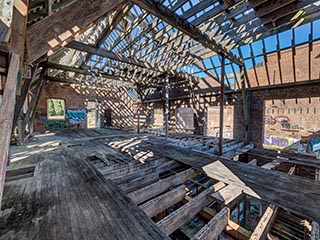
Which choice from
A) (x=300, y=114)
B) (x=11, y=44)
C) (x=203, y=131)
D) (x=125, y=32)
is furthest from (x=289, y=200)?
(x=300, y=114)

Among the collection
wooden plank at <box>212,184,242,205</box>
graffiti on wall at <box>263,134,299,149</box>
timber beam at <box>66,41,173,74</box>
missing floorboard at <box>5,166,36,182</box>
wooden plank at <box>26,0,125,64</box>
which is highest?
timber beam at <box>66,41,173,74</box>

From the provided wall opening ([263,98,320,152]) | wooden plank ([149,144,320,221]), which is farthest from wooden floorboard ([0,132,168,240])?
wall opening ([263,98,320,152])

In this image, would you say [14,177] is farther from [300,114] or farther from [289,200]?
[300,114]

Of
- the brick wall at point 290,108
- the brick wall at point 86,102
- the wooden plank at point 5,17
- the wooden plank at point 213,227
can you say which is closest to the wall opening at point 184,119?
the brick wall at point 290,108

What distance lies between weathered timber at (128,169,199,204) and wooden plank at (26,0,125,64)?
2.27 meters

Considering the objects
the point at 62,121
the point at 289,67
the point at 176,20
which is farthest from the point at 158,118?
the point at 176,20

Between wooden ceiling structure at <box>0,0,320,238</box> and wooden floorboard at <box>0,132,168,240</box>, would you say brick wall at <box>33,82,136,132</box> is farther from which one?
wooden floorboard at <box>0,132,168,240</box>

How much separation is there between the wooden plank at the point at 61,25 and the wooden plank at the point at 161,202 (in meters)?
2.37

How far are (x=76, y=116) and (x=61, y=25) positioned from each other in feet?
33.2

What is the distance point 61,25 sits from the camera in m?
2.02

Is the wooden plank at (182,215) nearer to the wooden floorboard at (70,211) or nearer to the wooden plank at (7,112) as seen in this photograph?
the wooden floorboard at (70,211)

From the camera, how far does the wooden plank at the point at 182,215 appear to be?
1.60 m

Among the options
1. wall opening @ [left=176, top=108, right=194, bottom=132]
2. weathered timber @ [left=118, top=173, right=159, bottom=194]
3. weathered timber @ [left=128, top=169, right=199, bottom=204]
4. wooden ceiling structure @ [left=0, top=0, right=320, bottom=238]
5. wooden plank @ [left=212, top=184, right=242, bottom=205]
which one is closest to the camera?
wooden ceiling structure @ [left=0, top=0, right=320, bottom=238]

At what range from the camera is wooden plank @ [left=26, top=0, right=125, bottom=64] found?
188 centimetres
